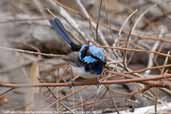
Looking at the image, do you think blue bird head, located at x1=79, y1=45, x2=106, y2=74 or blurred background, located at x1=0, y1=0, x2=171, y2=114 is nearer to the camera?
blue bird head, located at x1=79, y1=45, x2=106, y2=74

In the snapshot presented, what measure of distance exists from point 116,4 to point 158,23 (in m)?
0.75

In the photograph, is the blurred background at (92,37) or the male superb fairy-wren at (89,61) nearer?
the male superb fairy-wren at (89,61)

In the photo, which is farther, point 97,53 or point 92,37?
point 92,37

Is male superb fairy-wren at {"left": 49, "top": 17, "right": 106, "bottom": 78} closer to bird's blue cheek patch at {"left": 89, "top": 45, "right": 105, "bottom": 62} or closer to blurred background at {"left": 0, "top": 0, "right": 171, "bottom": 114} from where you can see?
bird's blue cheek patch at {"left": 89, "top": 45, "right": 105, "bottom": 62}

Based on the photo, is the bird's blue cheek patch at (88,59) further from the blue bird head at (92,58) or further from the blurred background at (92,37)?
the blurred background at (92,37)

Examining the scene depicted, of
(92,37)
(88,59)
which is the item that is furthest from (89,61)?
(92,37)

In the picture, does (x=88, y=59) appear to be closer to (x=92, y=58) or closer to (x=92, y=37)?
(x=92, y=58)

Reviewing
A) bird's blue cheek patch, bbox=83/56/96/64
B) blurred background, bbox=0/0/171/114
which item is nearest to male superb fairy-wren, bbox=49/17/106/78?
bird's blue cheek patch, bbox=83/56/96/64

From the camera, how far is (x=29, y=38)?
478cm

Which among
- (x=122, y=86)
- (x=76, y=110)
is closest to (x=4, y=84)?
(x=76, y=110)

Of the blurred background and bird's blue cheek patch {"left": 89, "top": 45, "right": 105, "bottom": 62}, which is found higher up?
the blurred background

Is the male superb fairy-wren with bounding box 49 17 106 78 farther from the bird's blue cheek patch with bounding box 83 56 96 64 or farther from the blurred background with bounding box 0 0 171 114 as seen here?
the blurred background with bounding box 0 0 171 114

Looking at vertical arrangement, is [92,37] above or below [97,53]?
above

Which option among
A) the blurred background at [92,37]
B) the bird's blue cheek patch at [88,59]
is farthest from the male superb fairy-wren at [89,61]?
the blurred background at [92,37]
